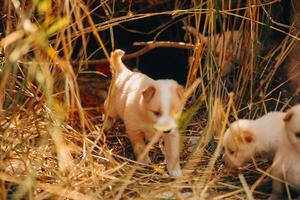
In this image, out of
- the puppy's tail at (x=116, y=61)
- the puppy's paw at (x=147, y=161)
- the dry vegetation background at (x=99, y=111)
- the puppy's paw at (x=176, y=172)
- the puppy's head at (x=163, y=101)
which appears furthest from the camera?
the puppy's tail at (x=116, y=61)

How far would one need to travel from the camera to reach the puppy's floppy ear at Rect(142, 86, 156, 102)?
353cm

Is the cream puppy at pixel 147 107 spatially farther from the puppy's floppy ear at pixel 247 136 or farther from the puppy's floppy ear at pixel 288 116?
the puppy's floppy ear at pixel 288 116

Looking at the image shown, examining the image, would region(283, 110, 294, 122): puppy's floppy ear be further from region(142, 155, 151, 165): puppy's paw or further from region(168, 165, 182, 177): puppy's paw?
region(142, 155, 151, 165): puppy's paw

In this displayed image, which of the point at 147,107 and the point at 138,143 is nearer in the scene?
the point at 147,107

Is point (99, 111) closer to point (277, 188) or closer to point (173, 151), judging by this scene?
point (173, 151)

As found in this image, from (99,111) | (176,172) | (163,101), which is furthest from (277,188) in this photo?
(99,111)

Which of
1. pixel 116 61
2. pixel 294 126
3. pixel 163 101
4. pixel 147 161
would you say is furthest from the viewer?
pixel 116 61

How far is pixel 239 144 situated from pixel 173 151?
0.44 meters

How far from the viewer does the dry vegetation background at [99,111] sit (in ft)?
9.92

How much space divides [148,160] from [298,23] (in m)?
1.67

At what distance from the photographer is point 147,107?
360cm

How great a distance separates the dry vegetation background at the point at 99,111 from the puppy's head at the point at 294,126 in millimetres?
268

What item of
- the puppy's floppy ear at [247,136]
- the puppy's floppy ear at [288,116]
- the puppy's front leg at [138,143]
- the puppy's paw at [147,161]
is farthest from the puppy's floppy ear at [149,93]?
the puppy's floppy ear at [288,116]

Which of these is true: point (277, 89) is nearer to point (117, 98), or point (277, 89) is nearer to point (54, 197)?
point (117, 98)
